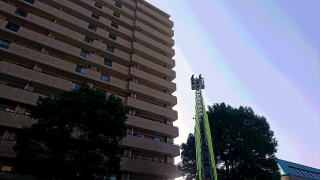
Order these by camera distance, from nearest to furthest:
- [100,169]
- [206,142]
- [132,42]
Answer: [100,169]
[206,142]
[132,42]

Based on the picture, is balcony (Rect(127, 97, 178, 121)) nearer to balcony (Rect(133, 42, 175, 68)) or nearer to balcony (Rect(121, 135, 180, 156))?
balcony (Rect(121, 135, 180, 156))

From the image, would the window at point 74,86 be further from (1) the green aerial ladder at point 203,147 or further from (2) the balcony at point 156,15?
(2) the balcony at point 156,15

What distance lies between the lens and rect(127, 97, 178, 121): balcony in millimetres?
28377

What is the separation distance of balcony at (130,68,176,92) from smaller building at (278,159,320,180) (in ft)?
80.0

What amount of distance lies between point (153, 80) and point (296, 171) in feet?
105

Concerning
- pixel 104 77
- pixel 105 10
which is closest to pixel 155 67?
pixel 104 77

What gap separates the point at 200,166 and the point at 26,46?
21.8 m

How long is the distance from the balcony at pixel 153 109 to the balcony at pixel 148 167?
6285 mm

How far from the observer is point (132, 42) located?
3509 cm

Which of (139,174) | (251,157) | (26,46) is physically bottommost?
(139,174)

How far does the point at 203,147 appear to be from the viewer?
24938 mm

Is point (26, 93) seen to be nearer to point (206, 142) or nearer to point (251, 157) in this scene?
point (206, 142)

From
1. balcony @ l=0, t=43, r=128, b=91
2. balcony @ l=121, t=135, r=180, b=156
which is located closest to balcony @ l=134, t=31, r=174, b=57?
balcony @ l=0, t=43, r=128, b=91

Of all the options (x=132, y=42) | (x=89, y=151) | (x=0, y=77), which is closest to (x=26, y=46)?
(x=0, y=77)
